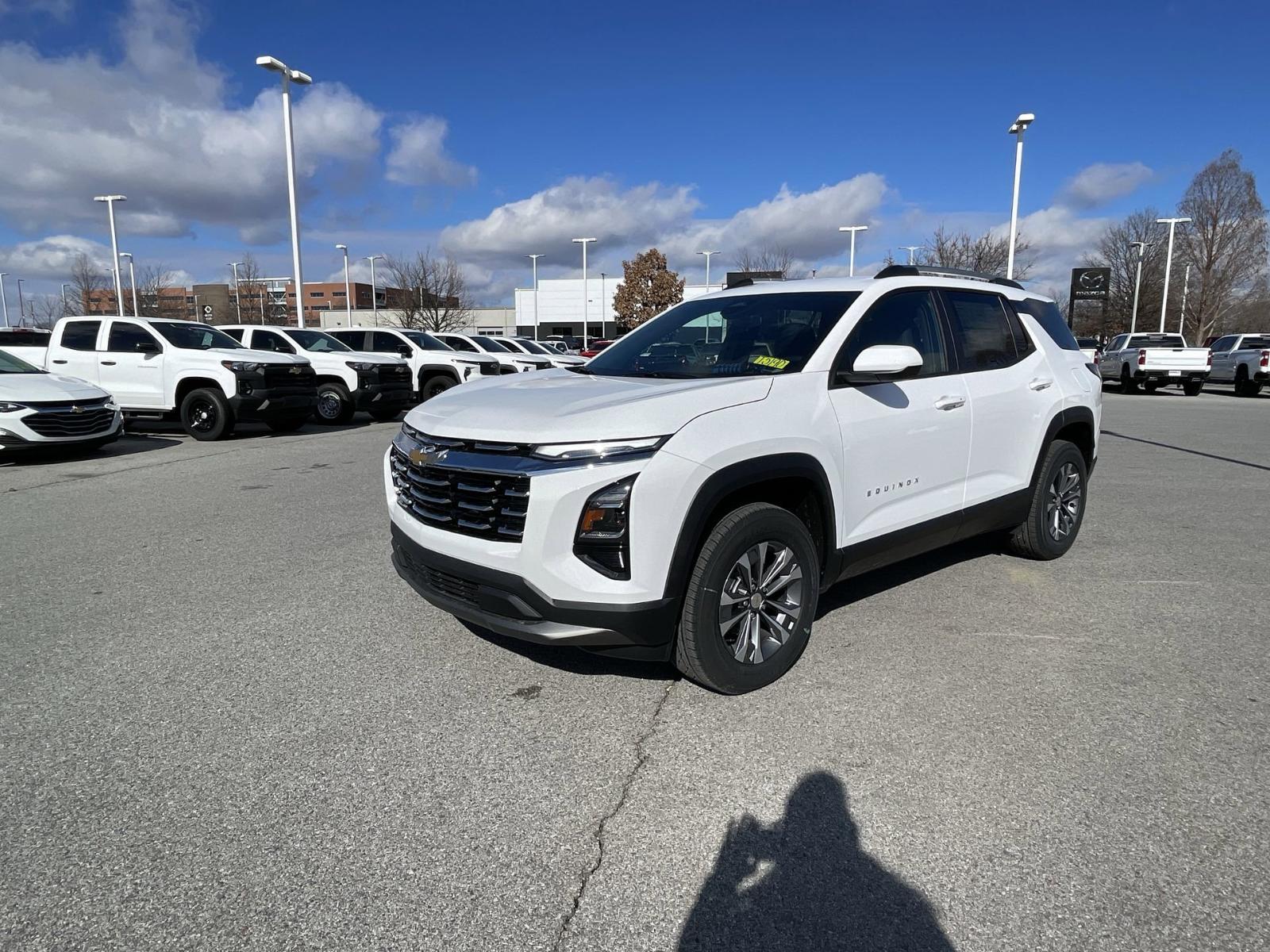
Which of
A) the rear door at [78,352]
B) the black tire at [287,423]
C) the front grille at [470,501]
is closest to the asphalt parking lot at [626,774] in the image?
the front grille at [470,501]

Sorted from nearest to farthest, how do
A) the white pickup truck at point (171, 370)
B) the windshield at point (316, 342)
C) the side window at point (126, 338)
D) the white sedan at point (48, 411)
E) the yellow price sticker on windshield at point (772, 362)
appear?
1. the yellow price sticker on windshield at point (772, 362)
2. the white sedan at point (48, 411)
3. the white pickup truck at point (171, 370)
4. the side window at point (126, 338)
5. the windshield at point (316, 342)

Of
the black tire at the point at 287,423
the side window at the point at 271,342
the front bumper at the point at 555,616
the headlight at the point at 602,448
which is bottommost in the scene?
the black tire at the point at 287,423

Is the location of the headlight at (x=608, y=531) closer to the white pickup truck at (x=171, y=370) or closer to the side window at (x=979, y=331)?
the side window at (x=979, y=331)

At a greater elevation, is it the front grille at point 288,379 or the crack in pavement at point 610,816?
the front grille at point 288,379

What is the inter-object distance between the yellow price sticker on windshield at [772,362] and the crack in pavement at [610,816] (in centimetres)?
152

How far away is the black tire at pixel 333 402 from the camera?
15234 millimetres

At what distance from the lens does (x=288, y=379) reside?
13242 millimetres

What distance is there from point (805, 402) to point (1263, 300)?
69087 mm

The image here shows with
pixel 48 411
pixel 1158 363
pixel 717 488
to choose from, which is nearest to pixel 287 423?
pixel 48 411

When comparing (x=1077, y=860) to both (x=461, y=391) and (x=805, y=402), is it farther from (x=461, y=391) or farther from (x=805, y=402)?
(x=461, y=391)

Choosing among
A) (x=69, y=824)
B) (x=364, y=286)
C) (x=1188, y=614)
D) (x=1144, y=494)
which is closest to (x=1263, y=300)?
(x=1144, y=494)

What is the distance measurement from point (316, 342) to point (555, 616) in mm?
14324

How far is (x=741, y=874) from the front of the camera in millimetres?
2404

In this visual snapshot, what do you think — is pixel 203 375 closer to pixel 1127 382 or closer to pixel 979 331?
pixel 979 331
